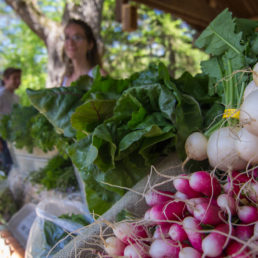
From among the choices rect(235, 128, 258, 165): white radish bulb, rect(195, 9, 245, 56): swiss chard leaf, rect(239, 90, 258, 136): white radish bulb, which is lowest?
rect(235, 128, 258, 165): white radish bulb

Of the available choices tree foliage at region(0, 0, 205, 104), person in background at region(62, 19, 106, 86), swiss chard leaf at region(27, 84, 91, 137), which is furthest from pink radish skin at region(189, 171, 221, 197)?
tree foliage at region(0, 0, 205, 104)

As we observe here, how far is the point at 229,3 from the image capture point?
321 centimetres

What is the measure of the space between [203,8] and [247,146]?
2801mm

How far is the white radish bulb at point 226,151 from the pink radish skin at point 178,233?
0.25 m

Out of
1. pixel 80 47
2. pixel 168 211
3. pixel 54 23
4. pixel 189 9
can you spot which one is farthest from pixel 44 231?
pixel 54 23

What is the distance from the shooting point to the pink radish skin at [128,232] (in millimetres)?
755

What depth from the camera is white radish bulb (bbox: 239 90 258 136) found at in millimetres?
718

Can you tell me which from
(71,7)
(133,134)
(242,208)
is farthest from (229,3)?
(242,208)

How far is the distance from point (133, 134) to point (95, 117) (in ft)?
0.74

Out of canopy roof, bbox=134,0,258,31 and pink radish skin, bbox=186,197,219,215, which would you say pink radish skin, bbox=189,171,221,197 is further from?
canopy roof, bbox=134,0,258,31

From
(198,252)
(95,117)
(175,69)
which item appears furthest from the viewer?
(175,69)

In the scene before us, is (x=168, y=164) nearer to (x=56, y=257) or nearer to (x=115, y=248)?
(x=115, y=248)

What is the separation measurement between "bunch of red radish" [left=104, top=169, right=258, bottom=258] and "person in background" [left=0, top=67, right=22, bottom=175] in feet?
6.96

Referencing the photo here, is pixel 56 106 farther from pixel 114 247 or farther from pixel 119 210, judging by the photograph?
pixel 114 247
